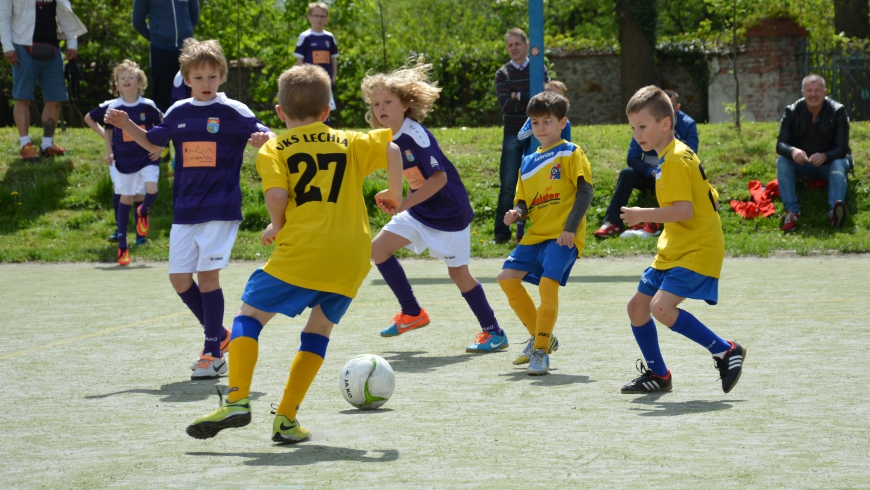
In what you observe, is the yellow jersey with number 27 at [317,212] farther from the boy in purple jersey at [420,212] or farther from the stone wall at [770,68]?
the stone wall at [770,68]

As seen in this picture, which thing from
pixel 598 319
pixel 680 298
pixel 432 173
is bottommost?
pixel 598 319

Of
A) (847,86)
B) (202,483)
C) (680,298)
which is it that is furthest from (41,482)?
(847,86)

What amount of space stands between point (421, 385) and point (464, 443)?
1.31 m

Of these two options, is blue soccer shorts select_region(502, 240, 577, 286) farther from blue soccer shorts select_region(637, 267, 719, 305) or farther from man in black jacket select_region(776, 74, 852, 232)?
man in black jacket select_region(776, 74, 852, 232)

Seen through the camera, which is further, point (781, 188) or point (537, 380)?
point (781, 188)

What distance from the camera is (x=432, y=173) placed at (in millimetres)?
6238

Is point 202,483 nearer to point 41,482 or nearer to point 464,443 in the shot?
point 41,482

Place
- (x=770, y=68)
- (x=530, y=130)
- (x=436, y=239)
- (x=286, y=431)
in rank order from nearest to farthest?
(x=286, y=431), (x=436, y=239), (x=530, y=130), (x=770, y=68)

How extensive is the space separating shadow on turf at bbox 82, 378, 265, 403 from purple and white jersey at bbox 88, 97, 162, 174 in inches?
258

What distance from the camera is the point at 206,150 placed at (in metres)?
5.74

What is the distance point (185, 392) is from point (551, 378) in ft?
6.31

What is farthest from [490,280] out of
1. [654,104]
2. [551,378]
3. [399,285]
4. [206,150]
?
[654,104]

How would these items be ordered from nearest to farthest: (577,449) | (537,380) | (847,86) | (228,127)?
(577,449) < (537,380) < (228,127) < (847,86)

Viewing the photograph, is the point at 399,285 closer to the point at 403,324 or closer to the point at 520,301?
the point at 403,324
